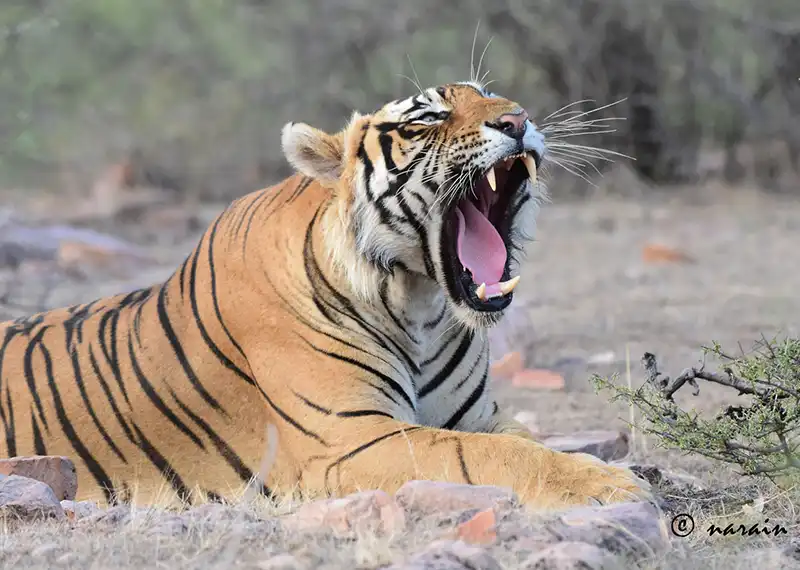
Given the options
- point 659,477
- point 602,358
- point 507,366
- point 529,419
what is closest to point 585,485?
point 659,477

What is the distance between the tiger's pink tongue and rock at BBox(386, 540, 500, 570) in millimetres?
1290

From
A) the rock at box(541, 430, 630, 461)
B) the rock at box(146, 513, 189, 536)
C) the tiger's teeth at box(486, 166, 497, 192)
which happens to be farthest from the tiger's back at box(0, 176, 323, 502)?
the rock at box(541, 430, 630, 461)

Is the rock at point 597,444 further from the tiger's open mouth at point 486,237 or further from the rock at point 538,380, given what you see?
the rock at point 538,380

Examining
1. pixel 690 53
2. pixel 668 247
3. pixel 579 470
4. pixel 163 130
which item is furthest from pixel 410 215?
pixel 163 130

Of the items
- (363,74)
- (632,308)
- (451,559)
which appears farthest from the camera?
(363,74)

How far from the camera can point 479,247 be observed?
14.4 ft

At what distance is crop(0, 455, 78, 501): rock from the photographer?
13.7 ft

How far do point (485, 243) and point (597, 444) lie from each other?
3.33 ft

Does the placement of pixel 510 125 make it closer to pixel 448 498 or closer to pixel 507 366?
pixel 448 498

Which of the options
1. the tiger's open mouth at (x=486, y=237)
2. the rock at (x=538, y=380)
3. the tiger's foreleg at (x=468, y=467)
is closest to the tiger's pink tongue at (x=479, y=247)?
the tiger's open mouth at (x=486, y=237)

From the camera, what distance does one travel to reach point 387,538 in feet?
10.9

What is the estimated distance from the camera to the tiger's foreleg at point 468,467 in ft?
12.4

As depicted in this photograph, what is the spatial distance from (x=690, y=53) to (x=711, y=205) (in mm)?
1856

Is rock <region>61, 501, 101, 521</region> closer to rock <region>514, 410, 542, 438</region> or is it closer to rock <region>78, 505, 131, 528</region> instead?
rock <region>78, 505, 131, 528</region>
